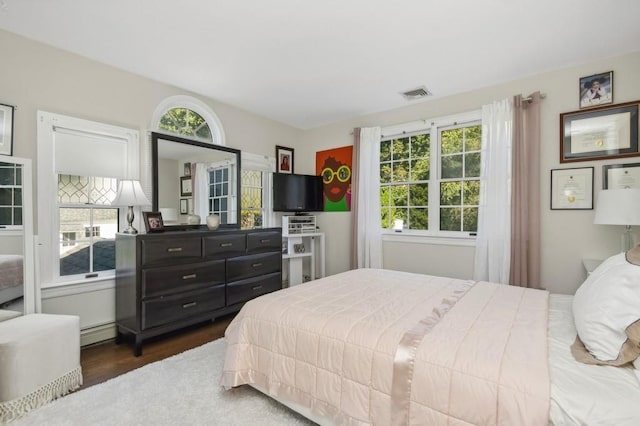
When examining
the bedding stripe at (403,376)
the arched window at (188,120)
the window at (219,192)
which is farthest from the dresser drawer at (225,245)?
the bedding stripe at (403,376)

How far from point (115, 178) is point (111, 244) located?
654 mm

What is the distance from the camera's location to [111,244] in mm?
2965

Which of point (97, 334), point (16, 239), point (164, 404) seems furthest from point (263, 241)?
point (16, 239)

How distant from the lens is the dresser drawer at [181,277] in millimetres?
2627

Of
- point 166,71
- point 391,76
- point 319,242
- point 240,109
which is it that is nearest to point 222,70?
point 166,71

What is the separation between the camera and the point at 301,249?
4.50 m

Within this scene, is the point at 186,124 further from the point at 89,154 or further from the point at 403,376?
the point at 403,376

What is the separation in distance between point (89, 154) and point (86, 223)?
0.65m

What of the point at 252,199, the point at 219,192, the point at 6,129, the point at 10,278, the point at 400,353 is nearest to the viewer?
A: the point at 400,353

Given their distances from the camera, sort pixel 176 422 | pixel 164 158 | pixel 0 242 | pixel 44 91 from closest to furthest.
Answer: pixel 176 422, pixel 0 242, pixel 44 91, pixel 164 158

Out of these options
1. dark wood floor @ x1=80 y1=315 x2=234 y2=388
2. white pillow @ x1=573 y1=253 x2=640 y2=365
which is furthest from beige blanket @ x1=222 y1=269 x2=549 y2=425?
dark wood floor @ x1=80 y1=315 x2=234 y2=388

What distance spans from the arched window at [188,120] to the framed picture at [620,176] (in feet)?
13.3

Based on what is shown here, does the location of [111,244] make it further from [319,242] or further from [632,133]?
[632,133]

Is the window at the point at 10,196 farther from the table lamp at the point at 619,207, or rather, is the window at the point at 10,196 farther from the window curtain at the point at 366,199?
the table lamp at the point at 619,207
